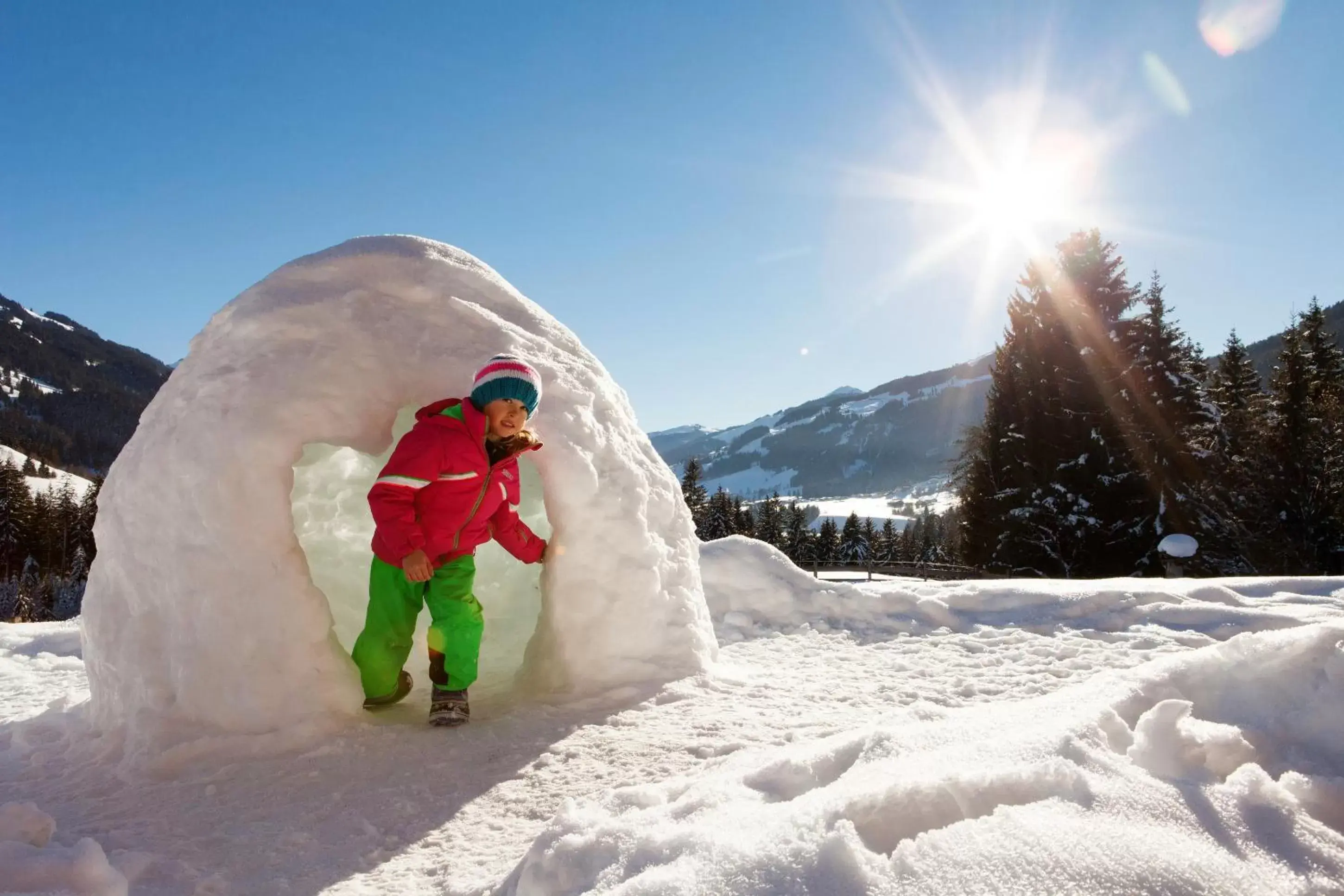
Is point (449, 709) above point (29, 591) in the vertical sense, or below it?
above

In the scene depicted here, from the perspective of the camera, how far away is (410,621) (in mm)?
3234

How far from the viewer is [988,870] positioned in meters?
1.24

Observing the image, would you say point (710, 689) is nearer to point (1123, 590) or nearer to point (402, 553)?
point (402, 553)

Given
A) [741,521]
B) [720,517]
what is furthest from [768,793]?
[741,521]

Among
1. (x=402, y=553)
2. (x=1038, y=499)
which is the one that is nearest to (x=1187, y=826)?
(x=402, y=553)

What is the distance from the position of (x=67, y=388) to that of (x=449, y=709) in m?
176

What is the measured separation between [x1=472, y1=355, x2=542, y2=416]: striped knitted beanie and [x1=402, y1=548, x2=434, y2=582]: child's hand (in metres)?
0.74

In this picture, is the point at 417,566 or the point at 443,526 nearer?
the point at 417,566

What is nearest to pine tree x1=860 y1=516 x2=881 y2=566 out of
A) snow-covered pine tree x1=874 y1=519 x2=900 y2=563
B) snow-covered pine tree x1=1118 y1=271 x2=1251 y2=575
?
snow-covered pine tree x1=874 y1=519 x2=900 y2=563

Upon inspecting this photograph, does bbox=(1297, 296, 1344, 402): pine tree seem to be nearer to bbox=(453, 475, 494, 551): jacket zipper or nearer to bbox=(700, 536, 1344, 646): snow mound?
bbox=(700, 536, 1344, 646): snow mound

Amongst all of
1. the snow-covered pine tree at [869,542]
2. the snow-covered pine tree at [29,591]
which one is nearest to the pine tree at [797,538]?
the snow-covered pine tree at [869,542]

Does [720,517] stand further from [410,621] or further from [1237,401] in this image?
A: [410,621]

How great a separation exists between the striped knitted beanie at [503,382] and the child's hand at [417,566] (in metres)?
0.74

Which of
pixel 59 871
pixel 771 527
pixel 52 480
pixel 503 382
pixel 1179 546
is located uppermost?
pixel 503 382
